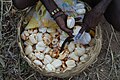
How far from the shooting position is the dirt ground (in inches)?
73.5

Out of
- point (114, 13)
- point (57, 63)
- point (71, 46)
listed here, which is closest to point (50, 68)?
point (57, 63)

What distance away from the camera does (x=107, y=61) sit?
6.26 feet

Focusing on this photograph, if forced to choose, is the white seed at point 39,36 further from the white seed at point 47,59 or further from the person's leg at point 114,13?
the person's leg at point 114,13

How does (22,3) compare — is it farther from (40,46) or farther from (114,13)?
(114,13)

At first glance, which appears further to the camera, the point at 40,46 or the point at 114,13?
the point at 40,46

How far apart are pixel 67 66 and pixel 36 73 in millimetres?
245

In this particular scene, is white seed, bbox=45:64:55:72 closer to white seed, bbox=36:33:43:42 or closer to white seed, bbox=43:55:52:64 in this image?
white seed, bbox=43:55:52:64

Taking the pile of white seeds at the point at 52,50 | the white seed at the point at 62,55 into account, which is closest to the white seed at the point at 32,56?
the pile of white seeds at the point at 52,50

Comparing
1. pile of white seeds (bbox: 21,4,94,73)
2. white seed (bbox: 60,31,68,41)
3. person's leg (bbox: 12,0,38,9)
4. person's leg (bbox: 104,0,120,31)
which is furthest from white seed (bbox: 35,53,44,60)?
person's leg (bbox: 104,0,120,31)

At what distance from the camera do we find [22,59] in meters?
1.88

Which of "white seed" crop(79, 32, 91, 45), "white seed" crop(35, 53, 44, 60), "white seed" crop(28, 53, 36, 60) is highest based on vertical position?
"white seed" crop(28, 53, 36, 60)

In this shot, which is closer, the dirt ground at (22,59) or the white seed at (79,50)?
the white seed at (79,50)

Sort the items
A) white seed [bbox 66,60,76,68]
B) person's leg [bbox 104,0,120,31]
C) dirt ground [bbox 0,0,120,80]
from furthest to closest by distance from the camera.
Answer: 1. dirt ground [bbox 0,0,120,80]
2. white seed [bbox 66,60,76,68]
3. person's leg [bbox 104,0,120,31]

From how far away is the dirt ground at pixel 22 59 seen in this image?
1866mm
